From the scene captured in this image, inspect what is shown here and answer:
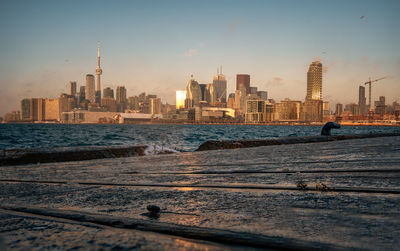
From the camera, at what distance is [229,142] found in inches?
523

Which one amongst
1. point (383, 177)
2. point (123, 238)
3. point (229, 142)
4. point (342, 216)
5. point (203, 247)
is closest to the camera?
point (203, 247)

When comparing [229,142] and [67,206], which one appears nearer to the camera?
[67,206]

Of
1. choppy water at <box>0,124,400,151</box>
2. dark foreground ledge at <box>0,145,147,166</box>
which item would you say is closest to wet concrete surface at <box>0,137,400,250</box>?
dark foreground ledge at <box>0,145,147,166</box>

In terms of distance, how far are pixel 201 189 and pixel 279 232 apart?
1691mm

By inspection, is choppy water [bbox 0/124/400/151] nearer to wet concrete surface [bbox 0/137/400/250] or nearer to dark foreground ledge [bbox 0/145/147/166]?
dark foreground ledge [bbox 0/145/147/166]

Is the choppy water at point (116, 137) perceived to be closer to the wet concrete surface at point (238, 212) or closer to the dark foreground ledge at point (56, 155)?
the dark foreground ledge at point (56, 155)

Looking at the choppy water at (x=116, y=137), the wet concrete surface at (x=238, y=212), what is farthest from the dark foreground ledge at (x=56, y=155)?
the wet concrete surface at (x=238, y=212)

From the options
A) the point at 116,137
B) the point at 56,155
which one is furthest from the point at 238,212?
the point at 116,137

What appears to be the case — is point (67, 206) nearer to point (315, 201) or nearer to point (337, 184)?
point (315, 201)

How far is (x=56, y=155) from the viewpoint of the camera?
9531mm

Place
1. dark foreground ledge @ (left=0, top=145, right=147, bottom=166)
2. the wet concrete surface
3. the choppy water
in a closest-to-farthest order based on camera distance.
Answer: the wet concrete surface
dark foreground ledge @ (left=0, top=145, right=147, bottom=166)
the choppy water

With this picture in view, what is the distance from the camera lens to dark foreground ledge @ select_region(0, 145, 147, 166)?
9.08 metres

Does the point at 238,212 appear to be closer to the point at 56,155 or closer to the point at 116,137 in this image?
the point at 56,155

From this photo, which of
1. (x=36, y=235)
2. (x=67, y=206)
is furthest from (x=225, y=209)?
(x=67, y=206)
